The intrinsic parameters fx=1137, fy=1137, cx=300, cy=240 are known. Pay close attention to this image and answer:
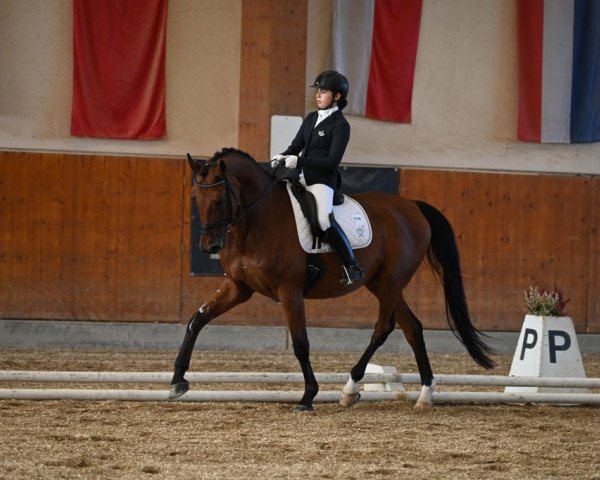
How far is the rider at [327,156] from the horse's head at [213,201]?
18.9 inches

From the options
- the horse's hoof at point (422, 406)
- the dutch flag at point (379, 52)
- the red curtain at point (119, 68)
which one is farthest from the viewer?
the dutch flag at point (379, 52)

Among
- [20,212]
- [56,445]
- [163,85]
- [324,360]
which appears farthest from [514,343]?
[56,445]

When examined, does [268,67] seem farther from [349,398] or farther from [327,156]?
[349,398]

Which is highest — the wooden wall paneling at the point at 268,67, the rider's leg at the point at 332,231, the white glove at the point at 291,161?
the wooden wall paneling at the point at 268,67

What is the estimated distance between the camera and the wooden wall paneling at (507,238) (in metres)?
12.6

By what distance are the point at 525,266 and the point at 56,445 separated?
26.6 ft

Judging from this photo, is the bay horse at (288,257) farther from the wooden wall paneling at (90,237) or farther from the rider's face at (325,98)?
the wooden wall paneling at (90,237)

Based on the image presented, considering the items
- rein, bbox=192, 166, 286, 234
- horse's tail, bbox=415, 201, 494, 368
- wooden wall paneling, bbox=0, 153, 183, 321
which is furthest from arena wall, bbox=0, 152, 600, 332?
rein, bbox=192, 166, 286, 234

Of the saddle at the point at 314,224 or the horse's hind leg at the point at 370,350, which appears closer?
the saddle at the point at 314,224

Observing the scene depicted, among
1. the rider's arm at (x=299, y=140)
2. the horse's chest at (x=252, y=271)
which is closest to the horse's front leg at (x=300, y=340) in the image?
the horse's chest at (x=252, y=271)

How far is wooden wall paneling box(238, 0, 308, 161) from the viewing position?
39.8 ft

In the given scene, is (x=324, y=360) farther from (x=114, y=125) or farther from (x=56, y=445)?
(x=56, y=445)

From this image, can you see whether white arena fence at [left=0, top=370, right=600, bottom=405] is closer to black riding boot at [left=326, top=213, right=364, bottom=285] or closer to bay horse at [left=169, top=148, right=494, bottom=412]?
bay horse at [left=169, top=148, right=494, bottom=412]

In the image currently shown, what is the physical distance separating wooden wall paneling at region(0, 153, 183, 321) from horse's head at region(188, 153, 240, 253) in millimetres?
5662
